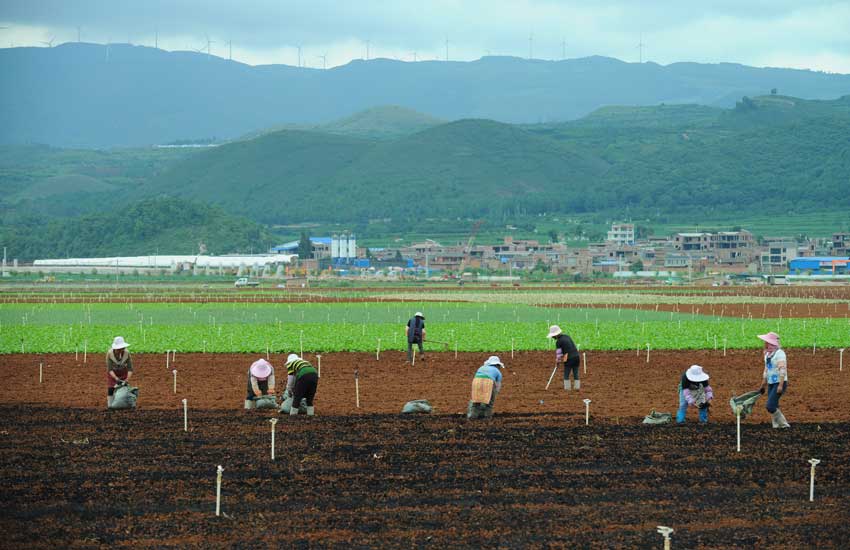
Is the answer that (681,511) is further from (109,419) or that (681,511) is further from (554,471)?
(109,419)

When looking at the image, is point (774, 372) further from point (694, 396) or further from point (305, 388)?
point (305, 388)

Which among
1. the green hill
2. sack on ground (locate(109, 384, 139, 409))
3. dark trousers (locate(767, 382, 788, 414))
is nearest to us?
dark trousers (locate(767, 382, 788, 414))

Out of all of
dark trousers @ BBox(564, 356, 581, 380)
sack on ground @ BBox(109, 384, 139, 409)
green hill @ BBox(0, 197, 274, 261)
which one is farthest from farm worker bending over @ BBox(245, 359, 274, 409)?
green hill @ BBox(0, 197, 274, 261)

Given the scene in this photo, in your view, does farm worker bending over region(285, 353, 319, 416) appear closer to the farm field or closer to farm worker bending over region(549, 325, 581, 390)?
the farm field

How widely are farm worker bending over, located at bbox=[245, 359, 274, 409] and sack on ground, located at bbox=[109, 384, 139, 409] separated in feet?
6.66

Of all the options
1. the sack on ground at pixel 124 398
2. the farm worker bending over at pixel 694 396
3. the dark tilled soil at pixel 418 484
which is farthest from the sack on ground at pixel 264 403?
the farm worker bending over at pixel 694 396

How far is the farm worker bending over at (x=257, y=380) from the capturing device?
21.7m

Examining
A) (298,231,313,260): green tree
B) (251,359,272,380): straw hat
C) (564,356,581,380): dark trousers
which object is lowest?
(564,356,581,380): dark trousers

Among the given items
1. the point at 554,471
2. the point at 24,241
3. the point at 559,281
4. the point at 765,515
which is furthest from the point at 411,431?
the point at 24,241

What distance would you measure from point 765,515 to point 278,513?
5406 mm

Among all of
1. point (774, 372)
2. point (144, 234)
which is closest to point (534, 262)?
point (144, 234)

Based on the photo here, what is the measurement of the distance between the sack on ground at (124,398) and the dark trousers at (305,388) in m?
3.19

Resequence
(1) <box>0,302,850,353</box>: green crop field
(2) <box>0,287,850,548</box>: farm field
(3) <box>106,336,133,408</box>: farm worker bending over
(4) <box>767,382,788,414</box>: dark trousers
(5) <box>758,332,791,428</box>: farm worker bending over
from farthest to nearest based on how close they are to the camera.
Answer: (1) <box>0,302,850,353</box>: green crop field
(3) <box>106,336,133,408</box>: farm worker bending over
(4) <box>767,382,788,414</box>: dark trousers
(5) <box>758,332,791,428</box>: farm worker bending over
(2) <box>0,287,850,548</box>: farm field

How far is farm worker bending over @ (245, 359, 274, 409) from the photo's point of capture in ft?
71.2
